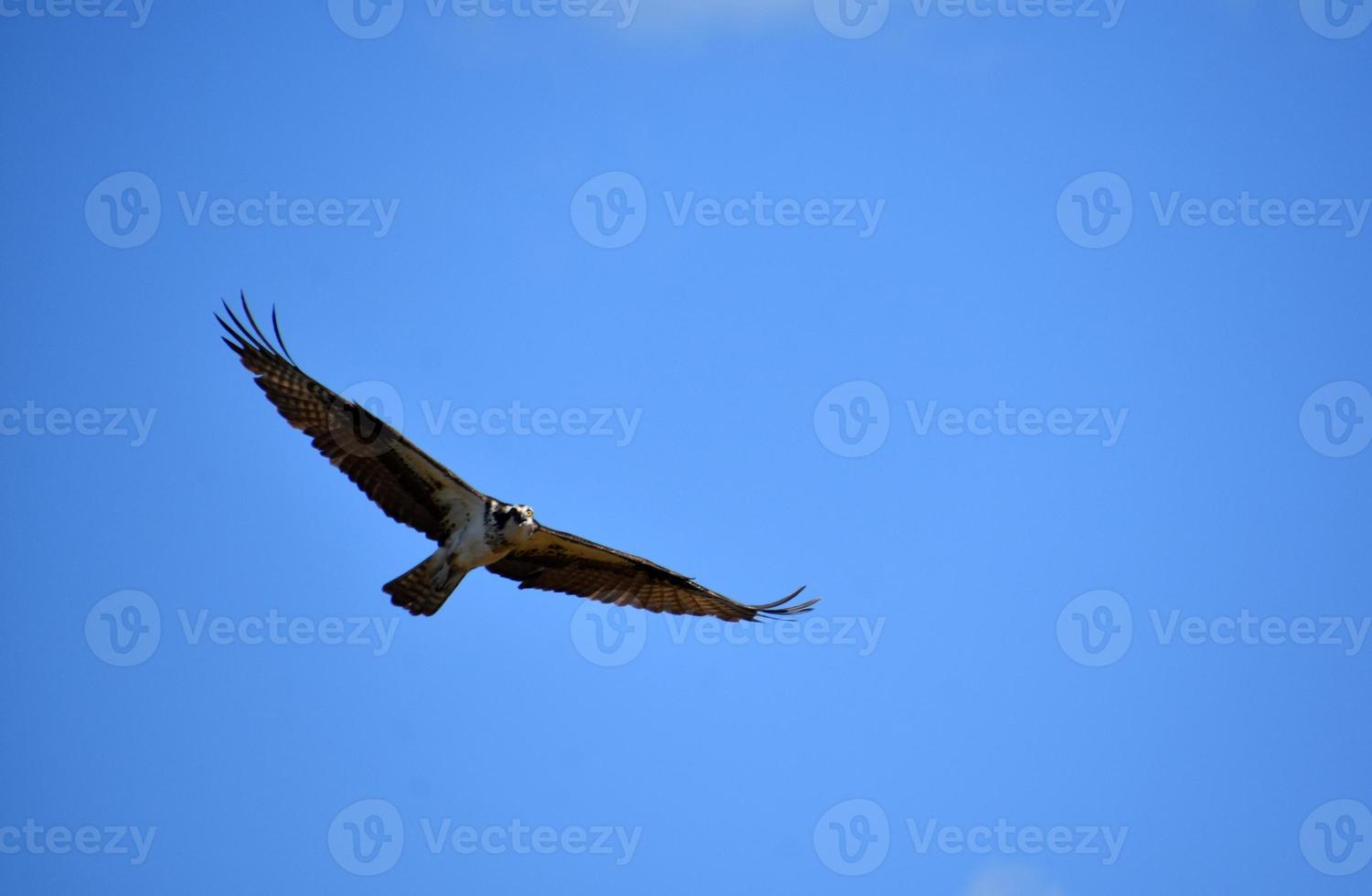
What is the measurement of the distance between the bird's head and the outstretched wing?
2.35 feet

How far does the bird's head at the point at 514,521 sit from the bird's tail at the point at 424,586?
0.82m

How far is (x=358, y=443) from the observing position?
16234mm

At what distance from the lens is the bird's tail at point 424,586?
53.7 ft

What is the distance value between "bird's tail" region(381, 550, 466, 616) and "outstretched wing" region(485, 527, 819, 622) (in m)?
0.96

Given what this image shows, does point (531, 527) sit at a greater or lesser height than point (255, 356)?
lesser

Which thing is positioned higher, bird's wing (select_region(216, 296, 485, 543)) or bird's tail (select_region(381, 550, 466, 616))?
bird's wing (select_region(216, 296, 485, 543))

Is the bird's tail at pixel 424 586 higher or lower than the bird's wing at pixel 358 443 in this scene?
lower

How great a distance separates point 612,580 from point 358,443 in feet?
12.3

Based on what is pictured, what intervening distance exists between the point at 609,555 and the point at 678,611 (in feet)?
4.79

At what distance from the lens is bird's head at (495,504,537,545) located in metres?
16.1

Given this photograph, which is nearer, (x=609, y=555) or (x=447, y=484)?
(x=447, y=484)

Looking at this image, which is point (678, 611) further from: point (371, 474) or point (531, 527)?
point (371, 474)

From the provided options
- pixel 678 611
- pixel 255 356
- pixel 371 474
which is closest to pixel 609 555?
pixel 678 611

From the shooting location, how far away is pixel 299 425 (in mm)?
16219
